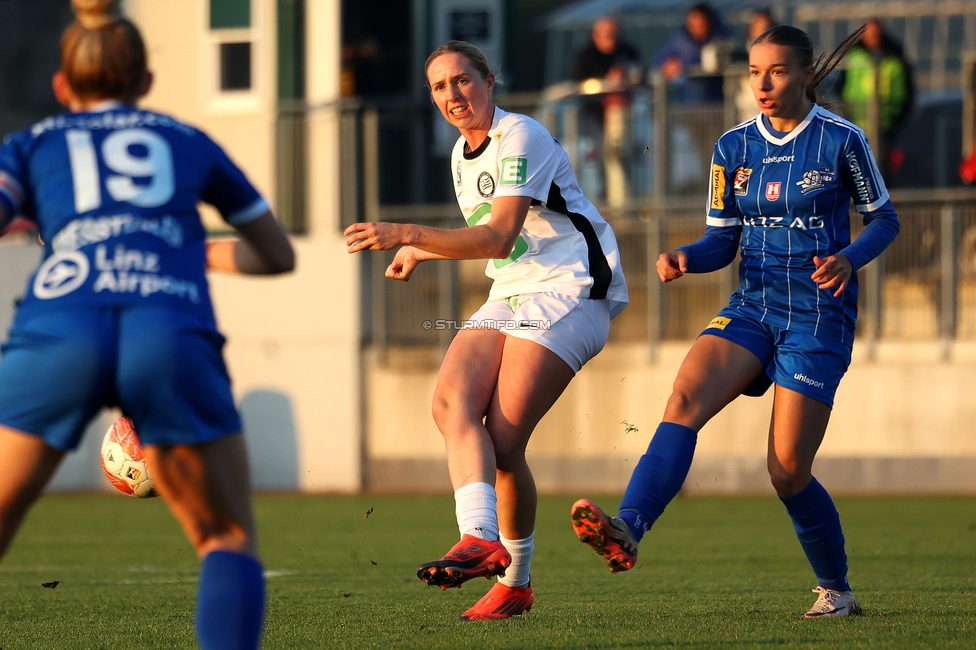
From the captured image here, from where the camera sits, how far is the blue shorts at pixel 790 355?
18.2 feet

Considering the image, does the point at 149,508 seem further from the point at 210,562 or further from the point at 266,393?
the point at 210,562

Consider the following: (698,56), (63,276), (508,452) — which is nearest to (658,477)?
(508,452)

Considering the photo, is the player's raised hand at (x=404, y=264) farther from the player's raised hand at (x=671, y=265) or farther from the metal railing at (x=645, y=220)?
the metal railing at (x=645, y=220)

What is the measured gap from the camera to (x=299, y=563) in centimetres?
895

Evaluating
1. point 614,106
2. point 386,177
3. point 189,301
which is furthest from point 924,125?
point 189,301

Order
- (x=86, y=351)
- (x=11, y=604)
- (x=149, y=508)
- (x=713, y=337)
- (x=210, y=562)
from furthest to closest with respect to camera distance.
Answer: (x=149, y=508) < (x=11, y=604) < (x=713, y=337) < (x=210, y=562) < (x=86, y=351)

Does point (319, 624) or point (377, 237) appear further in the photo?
point (319, 624)

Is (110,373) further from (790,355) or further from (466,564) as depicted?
(790,355)

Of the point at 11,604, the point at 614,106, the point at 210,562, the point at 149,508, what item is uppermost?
the point at 614,106

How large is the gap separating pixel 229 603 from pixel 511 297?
2.51m

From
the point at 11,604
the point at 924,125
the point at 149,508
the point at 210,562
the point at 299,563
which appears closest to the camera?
the point at 210,562

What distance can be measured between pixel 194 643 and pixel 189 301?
2048 millimetres

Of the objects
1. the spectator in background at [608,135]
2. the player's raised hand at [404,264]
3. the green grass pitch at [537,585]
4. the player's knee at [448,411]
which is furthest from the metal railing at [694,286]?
the player's raised hand at [404,264]

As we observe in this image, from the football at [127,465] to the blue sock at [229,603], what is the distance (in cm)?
172
